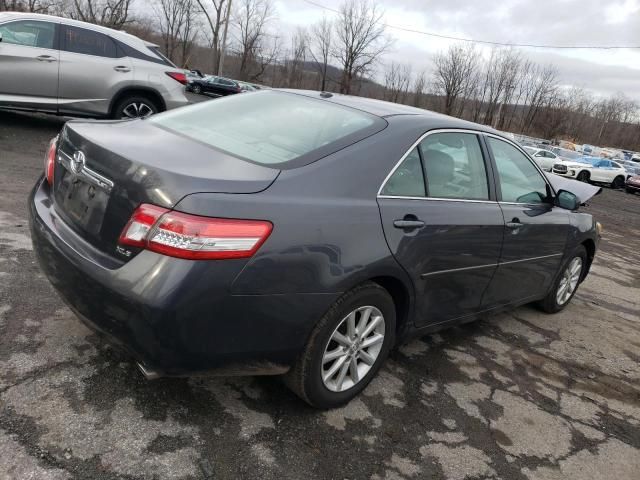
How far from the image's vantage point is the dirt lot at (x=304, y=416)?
2.13 m

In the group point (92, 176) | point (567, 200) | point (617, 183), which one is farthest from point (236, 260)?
point (617, 183)

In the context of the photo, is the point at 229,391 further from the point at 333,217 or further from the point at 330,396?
the point at 333,217

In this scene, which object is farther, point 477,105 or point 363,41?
point 477,105

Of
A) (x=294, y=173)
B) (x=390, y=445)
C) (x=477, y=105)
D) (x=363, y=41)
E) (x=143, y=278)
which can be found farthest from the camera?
(x=477, y=105)

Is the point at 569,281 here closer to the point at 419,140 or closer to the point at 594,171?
the point at 419,140

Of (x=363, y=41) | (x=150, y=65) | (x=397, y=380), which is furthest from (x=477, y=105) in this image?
(x=397, y=380)

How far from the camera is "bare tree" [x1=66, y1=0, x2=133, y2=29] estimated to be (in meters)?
45.5

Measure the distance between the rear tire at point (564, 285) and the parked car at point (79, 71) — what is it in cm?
674

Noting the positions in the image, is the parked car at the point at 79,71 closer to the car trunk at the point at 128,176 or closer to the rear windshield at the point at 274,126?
the rear windshield at the point at 274,126

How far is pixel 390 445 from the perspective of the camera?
96.5 inches

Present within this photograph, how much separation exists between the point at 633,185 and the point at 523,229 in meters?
28.3

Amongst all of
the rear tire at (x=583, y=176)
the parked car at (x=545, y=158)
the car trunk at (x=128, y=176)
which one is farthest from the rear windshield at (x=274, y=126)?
the rear tire at (x=583, y=176)

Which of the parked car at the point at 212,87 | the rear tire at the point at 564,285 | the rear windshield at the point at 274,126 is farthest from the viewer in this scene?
the parked car at the point at 212,87

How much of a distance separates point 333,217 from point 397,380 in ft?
4.24
